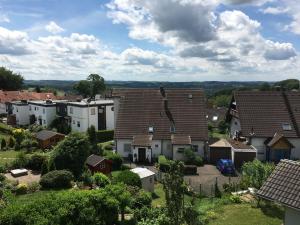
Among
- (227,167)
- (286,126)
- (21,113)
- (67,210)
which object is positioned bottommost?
(227,167)

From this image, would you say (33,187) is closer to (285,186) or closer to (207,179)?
(207,179)

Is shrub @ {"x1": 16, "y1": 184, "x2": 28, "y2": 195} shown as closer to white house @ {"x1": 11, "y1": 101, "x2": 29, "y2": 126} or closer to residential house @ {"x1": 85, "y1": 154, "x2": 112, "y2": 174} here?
residential house @ {"x1": 85, "y1": 154, "x2": 112, "y2": 174}

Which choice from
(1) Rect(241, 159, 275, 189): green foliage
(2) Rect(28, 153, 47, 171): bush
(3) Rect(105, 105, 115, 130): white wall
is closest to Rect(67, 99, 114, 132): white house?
(3) Rect(105, 105, 115, 130): white wall

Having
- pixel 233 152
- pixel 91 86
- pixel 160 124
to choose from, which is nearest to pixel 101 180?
pixel 160 124

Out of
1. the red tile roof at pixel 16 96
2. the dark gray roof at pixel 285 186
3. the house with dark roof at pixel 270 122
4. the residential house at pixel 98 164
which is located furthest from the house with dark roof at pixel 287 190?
the red tile roof at pixel 16 96

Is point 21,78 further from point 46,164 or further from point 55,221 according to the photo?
point 55,221

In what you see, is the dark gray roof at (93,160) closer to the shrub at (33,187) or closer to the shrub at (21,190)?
the shrub at (33,187)

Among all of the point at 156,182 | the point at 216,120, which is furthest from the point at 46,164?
the point at 216,120
